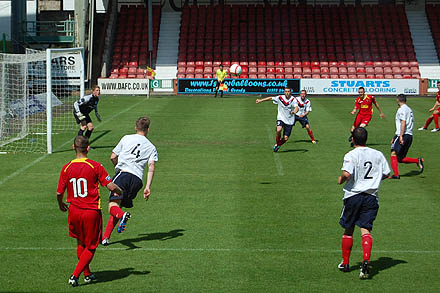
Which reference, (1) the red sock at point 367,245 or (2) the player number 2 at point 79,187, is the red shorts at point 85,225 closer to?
(2) the player number 2 at point 79,187

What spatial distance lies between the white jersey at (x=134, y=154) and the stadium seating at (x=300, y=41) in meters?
35.0

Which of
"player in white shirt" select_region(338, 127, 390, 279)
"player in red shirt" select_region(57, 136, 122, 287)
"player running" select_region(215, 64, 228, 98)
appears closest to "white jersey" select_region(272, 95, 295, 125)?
"player in white shirt" select_region(338, 127, 390, 279)

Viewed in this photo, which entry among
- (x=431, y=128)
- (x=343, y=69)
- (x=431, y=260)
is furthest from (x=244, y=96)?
(x=431, y=260)

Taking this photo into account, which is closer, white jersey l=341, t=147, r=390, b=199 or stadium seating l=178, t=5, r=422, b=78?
white jersey l=341, t=147, r=390, b=199

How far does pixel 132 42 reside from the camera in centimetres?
4975

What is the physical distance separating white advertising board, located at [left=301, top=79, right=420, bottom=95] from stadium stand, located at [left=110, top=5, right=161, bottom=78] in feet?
40.9

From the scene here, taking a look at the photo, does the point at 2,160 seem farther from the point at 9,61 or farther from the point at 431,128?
the point at 431,128

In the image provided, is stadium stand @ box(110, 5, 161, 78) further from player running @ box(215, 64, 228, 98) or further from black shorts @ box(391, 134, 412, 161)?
black shorts @ box(391, 134, 412, 161)

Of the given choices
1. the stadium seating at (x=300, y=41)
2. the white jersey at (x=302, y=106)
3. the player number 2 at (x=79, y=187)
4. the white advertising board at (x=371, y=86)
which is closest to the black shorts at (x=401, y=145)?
the white jersey at (x=302, y=106)

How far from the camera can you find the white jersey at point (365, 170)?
9.64 meters

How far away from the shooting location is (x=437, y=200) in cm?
1484

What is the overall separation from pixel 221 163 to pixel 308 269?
964 centimetres

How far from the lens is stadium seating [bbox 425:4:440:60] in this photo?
48.8 metres

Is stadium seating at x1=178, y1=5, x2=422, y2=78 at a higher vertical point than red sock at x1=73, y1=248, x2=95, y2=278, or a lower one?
higher
